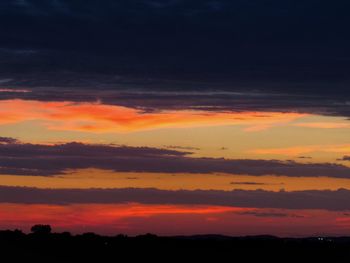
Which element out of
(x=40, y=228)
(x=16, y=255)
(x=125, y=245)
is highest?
(x=40, y=228)

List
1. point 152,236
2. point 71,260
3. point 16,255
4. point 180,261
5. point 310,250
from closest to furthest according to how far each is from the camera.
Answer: point 16,255, point 71,260, point 180,261, point 310,250, point 152,236

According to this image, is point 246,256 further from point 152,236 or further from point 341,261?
point 152,236

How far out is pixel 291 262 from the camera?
113 m

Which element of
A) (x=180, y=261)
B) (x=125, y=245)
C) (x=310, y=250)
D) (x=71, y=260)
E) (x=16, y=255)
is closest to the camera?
(x=16, y=255)

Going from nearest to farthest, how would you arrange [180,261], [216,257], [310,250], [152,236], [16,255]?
[16,255] < [180,261] < [216,257] < [310,250] < [152,236]

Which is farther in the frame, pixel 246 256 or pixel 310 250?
pixel 310 250

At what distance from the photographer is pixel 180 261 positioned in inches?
4304

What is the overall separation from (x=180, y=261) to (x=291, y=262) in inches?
513

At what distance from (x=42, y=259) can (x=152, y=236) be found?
3079 inches

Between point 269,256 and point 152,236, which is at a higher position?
point 152,236

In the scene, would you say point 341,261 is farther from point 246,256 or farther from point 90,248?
point 90,248

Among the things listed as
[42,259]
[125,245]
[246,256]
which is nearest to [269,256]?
[246,256]

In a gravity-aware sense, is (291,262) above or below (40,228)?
below

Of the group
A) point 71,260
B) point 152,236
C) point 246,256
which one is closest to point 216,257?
point 246,256
